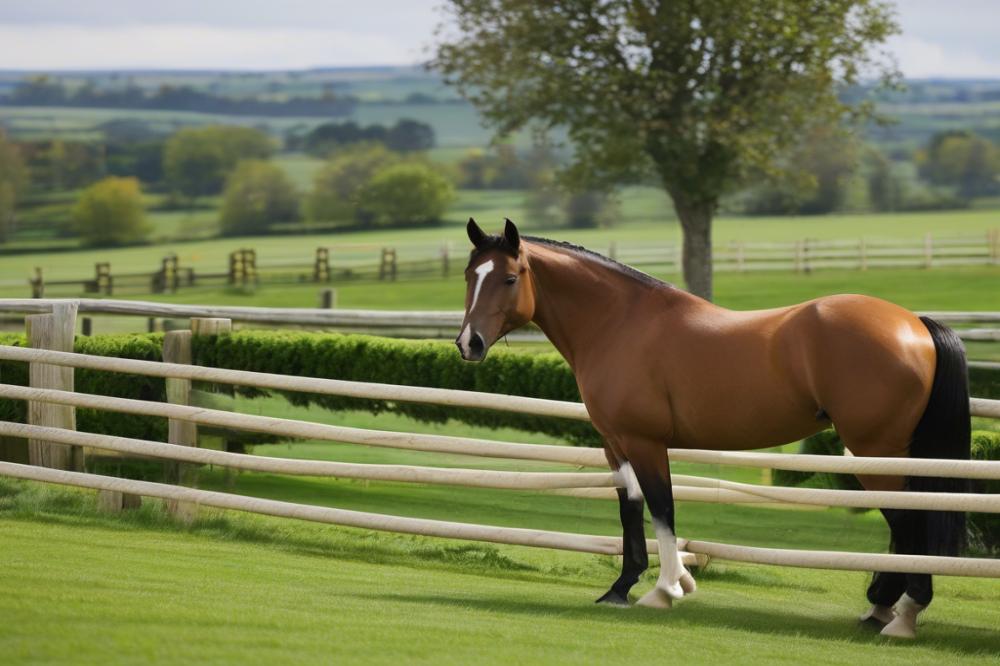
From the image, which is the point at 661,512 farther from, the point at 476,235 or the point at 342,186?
the point at 342,186

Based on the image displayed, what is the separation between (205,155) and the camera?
267 feet

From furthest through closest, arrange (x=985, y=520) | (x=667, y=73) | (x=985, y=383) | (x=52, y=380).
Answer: (x=667, y=73) < (x=985, y=383) < (x=52, y=380) < (x=985, y=520)

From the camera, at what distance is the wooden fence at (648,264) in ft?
140

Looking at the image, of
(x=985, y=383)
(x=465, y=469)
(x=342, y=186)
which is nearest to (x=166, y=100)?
(x=342, y=186)

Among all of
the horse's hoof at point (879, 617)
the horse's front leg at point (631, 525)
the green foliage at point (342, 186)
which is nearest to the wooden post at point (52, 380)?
the horse's front leg at point (631, 525)

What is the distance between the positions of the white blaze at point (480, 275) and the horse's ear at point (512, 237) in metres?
0.13

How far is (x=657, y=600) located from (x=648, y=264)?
41809 mm

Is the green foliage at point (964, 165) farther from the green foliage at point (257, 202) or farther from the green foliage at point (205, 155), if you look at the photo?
the green foliage at point (205, 155)

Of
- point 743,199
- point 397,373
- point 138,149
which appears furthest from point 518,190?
point 397,373

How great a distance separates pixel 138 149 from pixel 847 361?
259ft

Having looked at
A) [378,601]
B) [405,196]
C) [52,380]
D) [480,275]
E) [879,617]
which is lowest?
[879,617]

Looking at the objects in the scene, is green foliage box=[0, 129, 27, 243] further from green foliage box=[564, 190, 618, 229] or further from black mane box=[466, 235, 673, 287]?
black mane box=[466, 235, 673, 287]

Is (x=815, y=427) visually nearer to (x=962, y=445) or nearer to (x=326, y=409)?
(x=962, y=445)

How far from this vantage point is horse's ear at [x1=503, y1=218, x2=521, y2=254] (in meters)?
6.34
